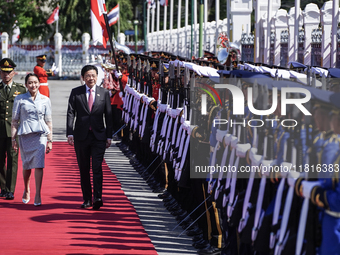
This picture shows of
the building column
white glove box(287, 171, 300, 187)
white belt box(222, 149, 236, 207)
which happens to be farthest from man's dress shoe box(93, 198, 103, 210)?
the building column

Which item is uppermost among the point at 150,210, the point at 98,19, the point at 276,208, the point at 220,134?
the point at 98,19

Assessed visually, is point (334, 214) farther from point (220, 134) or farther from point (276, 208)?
point (220, 134)

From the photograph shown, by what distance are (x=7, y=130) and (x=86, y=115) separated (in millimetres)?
1384

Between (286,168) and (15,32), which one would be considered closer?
(286,168)

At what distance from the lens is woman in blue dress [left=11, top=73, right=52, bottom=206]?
29.3 ft

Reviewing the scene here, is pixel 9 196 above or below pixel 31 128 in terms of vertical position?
below

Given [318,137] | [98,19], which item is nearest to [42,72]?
[98,19]

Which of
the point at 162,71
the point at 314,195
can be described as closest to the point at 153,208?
the point at 162,71

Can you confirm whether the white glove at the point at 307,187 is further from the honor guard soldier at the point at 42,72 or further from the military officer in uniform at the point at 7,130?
the honor guard soldier at the point at 42,72

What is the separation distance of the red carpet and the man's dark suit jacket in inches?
37.5

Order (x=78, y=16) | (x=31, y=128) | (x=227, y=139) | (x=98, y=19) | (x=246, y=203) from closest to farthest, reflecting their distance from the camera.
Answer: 1. (x=246, y=203)
2. (x=227, y=139)
3. (x=31, y=128)
4. (x=98, y=19)
5. (x=78, y=16)

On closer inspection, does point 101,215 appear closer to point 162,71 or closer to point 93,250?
point 93,250

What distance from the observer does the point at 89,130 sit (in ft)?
28.8

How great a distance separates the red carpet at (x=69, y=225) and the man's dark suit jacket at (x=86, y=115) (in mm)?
954
